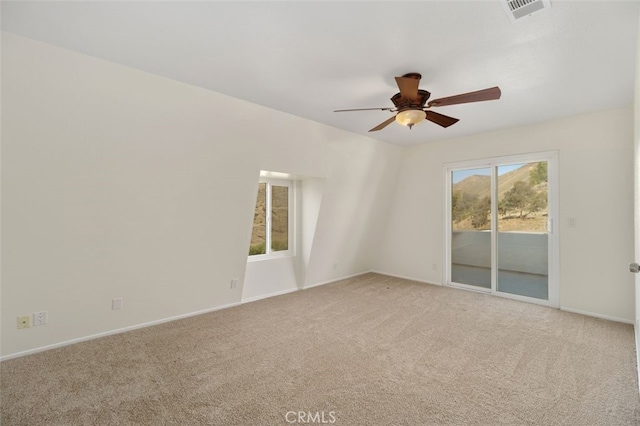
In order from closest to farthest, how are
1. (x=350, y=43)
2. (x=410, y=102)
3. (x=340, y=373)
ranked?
1. (x=350, y=43)
2. (x=340, y=373)
3. (x=410, y=102)

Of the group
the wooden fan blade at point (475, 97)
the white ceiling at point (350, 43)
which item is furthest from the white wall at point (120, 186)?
the wooden fan blade at point (475, 97)

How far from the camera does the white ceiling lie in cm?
168

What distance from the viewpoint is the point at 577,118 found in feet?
11.7

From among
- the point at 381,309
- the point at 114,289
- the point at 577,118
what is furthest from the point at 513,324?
the point at 114,289

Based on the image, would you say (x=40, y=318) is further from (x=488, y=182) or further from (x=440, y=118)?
(x=488, y=182)

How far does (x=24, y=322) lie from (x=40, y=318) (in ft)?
0.32

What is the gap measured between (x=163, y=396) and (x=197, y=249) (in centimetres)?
159

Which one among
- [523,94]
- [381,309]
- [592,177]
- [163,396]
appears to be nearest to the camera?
[163,396]

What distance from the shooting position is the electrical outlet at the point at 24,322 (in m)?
2.41

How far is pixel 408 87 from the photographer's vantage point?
219 cm

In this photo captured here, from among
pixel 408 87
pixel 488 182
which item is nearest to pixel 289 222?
pixel 408 87

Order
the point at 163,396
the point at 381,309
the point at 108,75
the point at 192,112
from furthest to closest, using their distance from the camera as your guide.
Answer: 1. the point at 381,309
2. the point at 192,112
3. the point at 108,75
4. the point at 163,396

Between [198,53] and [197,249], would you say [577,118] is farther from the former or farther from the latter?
[197,249]

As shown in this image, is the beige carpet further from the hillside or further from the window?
the hillside
